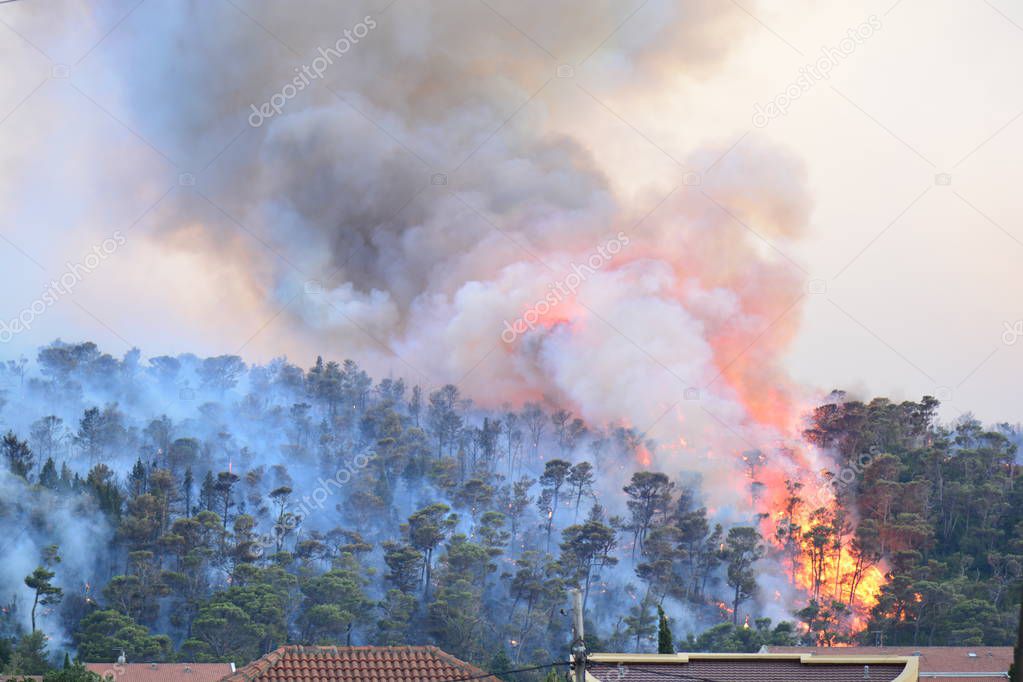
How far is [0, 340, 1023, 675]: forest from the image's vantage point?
8144cm

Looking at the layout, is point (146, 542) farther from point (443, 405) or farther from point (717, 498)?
point (717, 498)

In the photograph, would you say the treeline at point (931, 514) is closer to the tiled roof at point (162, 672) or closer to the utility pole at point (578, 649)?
the tiled roof at point (162, 672)

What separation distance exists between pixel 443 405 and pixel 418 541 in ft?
67.9

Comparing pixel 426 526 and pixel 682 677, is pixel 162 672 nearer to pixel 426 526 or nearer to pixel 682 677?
pixel 426 526

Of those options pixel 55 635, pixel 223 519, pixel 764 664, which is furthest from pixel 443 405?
pixel 764 664

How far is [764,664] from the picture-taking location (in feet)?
69.1

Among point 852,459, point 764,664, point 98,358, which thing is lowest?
point 764,664

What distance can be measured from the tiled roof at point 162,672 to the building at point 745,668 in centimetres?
4110

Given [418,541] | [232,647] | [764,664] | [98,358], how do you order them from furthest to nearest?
[98,358]
[418,541]
[232,647]
[764,664]

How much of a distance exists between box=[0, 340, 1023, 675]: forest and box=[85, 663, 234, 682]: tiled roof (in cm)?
1114

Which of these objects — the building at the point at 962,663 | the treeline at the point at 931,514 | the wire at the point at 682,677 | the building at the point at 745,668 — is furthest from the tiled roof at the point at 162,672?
the wire at the point at 682,677

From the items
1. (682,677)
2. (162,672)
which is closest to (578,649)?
(682,677)

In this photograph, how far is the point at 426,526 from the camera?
297 ft

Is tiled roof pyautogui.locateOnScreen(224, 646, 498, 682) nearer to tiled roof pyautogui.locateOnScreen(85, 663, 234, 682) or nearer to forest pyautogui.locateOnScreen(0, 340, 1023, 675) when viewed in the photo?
tiled roof pyautogui.locateOnScreen(85, 663, 234, 682)
